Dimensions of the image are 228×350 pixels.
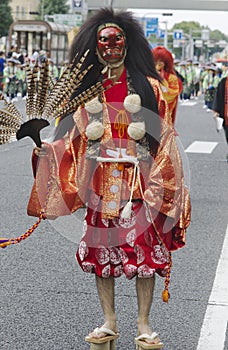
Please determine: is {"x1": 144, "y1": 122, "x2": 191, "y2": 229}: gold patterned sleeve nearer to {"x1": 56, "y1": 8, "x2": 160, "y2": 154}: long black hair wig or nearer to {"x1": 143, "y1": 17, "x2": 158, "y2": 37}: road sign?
{"x1": 56, "y1": 8, "x2": 160, "y2": 154}: long black hair wig

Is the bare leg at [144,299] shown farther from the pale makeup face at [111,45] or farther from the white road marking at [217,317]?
the pale makeup face at [111,45]

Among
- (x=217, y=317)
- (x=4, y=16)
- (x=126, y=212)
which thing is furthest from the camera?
(x=4, y=16)

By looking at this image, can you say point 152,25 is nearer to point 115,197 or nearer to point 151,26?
point 151,26

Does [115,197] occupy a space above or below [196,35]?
above

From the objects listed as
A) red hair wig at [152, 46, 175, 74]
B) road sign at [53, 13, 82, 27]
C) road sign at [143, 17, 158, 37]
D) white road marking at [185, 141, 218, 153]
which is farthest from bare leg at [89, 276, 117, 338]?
road sign at [143, 17, 158, 37]

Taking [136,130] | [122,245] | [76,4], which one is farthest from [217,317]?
[76,4]

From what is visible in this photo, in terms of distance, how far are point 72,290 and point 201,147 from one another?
1034 centimetres

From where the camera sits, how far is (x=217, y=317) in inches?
199

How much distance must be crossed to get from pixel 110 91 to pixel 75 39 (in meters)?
0.33

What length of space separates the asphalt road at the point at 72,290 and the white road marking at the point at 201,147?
5.92m

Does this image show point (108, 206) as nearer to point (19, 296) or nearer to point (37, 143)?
point (37, 143)

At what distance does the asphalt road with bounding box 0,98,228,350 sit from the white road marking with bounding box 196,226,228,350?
4cm

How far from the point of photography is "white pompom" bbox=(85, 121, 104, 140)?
416 centimetres

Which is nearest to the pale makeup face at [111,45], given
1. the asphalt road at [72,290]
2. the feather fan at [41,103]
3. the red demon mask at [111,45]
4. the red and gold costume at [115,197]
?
the red demon mask at [111,45]
